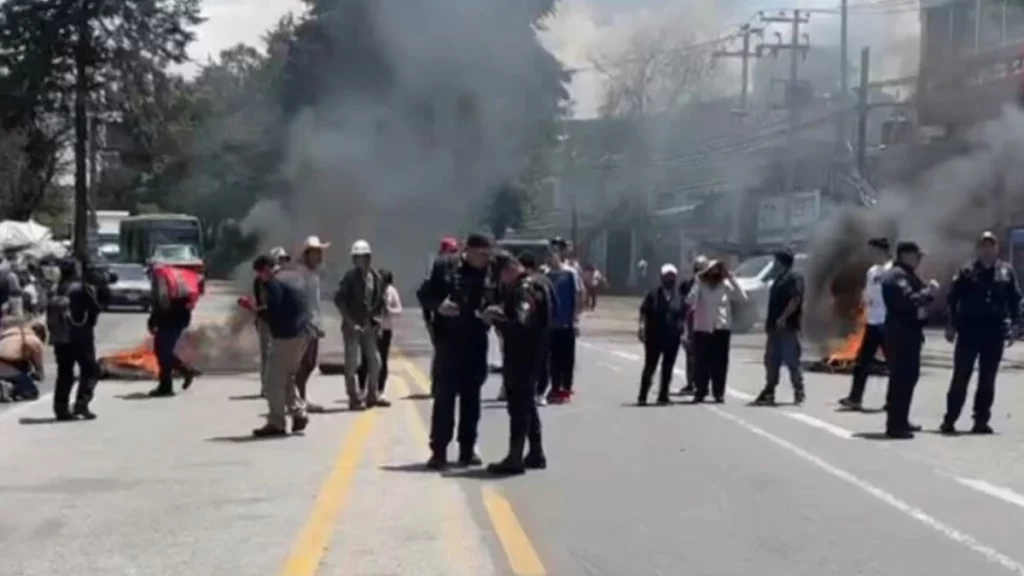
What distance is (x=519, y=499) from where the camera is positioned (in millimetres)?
12383

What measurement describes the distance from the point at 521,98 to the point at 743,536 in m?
26.5

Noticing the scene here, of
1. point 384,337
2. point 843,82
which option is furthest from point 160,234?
point 384,337

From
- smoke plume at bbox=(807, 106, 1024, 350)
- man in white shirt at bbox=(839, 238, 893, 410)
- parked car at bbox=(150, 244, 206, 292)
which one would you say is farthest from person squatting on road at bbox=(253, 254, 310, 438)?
parked car at bbox=(150, 244, 206, 292)

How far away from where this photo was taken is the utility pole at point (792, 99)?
53.3 metres

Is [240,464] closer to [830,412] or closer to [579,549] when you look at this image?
[579,549]

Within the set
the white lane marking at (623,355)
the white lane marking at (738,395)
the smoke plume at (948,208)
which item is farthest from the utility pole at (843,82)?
the white lane marking at (738,395)

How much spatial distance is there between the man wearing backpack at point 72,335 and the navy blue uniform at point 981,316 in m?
8.20

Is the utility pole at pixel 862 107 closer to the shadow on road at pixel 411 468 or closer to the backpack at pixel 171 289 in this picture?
the backpack at pixel 171 289

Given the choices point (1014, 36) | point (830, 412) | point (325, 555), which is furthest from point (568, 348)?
point (1014, 36)

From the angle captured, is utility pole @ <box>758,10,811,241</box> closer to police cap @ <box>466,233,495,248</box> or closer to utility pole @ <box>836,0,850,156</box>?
utility pole @ <box>836,0,850,156</box>

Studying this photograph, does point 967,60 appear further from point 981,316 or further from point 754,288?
point 981,316

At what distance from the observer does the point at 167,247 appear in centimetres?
5900

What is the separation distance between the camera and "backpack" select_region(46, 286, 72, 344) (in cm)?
1777

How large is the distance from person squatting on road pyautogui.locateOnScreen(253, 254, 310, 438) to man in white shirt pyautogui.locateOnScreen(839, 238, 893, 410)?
20.7 ft
